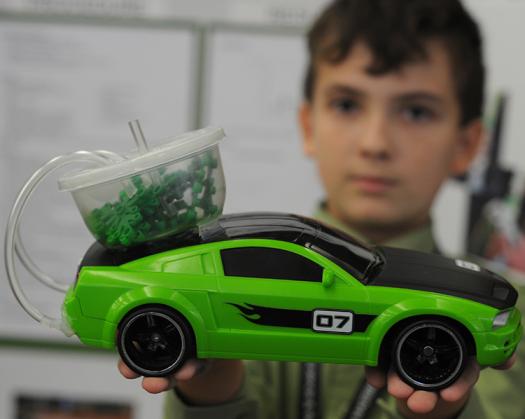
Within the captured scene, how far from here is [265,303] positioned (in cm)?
71

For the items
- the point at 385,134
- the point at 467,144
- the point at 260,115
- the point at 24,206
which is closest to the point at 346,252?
the point at 24,206

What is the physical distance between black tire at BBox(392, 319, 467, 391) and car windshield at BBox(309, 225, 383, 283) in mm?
86

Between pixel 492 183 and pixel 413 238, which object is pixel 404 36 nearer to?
pixel 413 238

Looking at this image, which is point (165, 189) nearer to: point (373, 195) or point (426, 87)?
point (373, 195)

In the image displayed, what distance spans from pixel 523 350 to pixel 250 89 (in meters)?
1.00

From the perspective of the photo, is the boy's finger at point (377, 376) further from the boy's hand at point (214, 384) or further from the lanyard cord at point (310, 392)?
the lanyard cord at point (310, 392)

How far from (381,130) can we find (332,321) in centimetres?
59

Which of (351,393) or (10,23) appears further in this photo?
(10,23)

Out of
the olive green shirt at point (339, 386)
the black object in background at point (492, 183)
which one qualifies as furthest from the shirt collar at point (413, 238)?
the black object in background at point (492, 183)

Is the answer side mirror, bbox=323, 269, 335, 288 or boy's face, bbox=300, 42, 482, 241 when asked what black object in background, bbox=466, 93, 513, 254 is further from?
side mirror, bbox=323, 269, 335, 288

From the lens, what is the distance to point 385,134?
1.21m

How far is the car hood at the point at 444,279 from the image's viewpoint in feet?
2.39

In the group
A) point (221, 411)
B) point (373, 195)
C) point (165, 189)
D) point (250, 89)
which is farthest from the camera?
point (250, 89)

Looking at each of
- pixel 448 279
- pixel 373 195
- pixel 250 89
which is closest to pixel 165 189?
pixel 448 279
